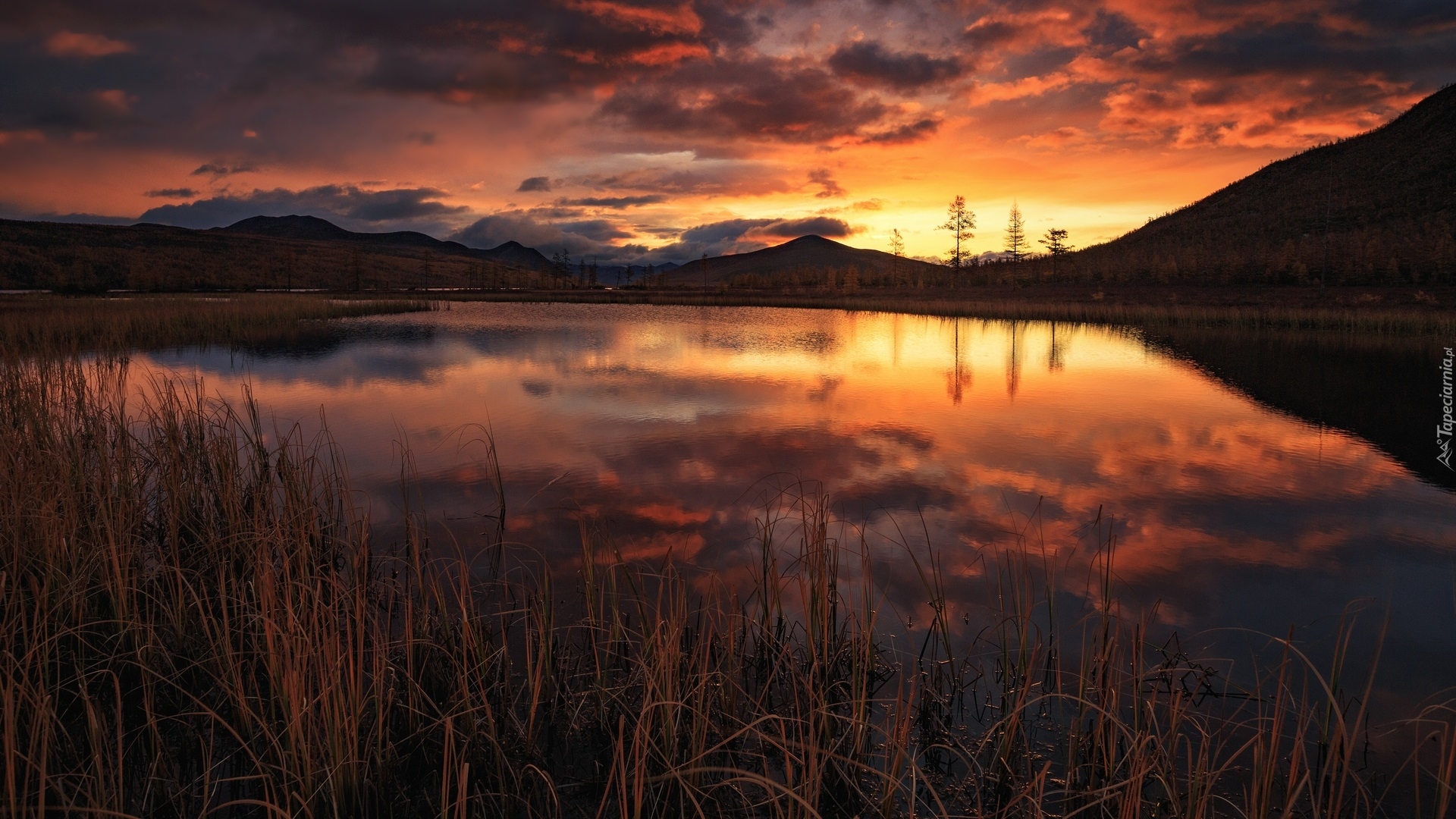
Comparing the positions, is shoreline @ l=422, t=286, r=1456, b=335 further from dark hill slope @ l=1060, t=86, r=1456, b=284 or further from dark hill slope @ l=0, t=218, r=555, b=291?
dark hill slope @ l=0, t=218, r=555, b=291

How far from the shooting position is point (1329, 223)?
57906mm

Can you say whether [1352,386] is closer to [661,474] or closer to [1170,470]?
[1170,470]

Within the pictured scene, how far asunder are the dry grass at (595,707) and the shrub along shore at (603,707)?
0.03m

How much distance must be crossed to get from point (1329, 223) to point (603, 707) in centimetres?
7723

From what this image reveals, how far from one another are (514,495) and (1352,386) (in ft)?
66.7

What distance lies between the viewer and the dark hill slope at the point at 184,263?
85812 mm

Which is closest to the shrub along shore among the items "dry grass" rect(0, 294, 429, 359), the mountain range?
"dry grass" rect(0, 294, 429, 359)

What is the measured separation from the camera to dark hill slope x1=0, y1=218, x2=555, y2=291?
8581 centimetres

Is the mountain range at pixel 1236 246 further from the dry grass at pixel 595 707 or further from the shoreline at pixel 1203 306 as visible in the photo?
the dry grass at pixel 595 707

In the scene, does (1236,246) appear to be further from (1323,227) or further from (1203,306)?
(1203,306)

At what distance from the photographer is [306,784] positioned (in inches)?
116

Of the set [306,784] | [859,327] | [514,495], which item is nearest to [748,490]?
[514,495]

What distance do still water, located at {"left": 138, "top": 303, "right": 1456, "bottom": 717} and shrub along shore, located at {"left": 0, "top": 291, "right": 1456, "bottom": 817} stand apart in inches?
37.8

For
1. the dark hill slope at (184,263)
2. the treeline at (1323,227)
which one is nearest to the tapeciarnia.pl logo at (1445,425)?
the treeline at (1323,227)
